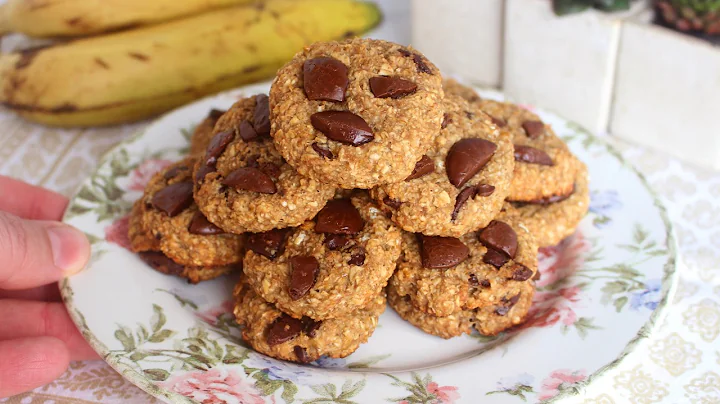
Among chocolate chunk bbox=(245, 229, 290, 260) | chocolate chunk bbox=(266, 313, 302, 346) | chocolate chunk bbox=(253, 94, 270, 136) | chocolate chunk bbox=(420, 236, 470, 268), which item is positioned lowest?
chocolate chunk bbox=(266, 313, 302, 346)

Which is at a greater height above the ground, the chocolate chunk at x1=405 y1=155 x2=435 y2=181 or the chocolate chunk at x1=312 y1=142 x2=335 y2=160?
the chocolate chunk at x1=312 y1=142 x2=335 y2=160

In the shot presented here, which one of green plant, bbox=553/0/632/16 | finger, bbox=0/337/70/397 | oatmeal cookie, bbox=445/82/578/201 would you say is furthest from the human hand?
green plant, bbox=553/0/632/16

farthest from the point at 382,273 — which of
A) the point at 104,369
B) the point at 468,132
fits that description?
the point at 104,369

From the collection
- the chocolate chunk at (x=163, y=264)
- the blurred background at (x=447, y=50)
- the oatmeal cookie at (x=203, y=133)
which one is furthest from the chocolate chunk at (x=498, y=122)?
the chocolate chunk at (x=163, y=264)

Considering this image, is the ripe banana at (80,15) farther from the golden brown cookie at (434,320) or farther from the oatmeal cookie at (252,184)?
the golden brown cookie at (434,320)

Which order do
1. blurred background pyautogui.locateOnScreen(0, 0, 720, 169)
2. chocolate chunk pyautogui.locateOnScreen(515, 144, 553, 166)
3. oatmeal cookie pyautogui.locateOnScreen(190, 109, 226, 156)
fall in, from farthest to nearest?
blurred background pyautogui.locateOnScreen(0, 0, 720, 169)
oatmeal cookie pyautogui.locateOnScreen(190, 109, 226, 156)
chocolate chunk pyautogui.locateOnScreen(515, 144, 553, 166)

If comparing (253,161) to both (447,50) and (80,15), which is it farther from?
(447,50)

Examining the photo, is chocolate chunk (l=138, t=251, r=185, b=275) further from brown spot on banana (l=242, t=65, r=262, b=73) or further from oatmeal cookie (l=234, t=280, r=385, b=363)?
brown spot on banana (l=242, t=65, r=262, b=73)

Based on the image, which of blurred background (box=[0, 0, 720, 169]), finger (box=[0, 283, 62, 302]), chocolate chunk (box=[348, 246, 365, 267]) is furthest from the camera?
blurred background (box=[0, 0, 720, 169])
